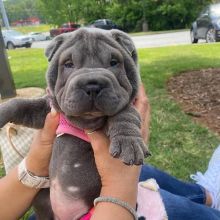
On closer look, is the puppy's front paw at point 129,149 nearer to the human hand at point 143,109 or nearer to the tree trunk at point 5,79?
the human hand at point 143,109

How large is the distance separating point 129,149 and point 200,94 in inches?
200

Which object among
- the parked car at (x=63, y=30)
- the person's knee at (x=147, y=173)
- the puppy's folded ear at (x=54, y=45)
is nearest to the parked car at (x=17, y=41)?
the parked car at (x=63, y=30)

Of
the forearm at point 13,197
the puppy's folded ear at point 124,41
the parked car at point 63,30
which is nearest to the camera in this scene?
the puppy's folded ear at point 124,41

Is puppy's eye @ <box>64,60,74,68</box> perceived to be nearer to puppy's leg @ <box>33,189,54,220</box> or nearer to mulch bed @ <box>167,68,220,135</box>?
puppy's leg @ <box>33,189,54,220</box>

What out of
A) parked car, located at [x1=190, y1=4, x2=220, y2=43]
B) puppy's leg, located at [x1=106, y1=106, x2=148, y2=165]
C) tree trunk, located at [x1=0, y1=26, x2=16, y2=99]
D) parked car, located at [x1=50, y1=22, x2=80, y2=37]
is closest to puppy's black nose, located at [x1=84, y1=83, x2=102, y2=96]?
puppy's leg, located at [x1=106, y1=106, x2=148, y2=165]

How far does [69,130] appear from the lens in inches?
93.0

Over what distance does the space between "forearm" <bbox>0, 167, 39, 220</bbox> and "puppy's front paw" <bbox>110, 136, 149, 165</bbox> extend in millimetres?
752

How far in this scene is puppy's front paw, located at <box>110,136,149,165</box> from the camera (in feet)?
6.59

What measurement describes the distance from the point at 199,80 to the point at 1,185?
5445 mm

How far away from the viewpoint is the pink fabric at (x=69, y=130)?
2.36 meters

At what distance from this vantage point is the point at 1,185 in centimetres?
267

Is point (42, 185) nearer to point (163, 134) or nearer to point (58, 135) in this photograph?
point (58, 135)

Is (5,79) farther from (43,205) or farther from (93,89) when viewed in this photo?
(93,89)

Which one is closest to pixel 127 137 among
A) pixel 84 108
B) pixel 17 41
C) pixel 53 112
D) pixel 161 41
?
pixel 84 108
